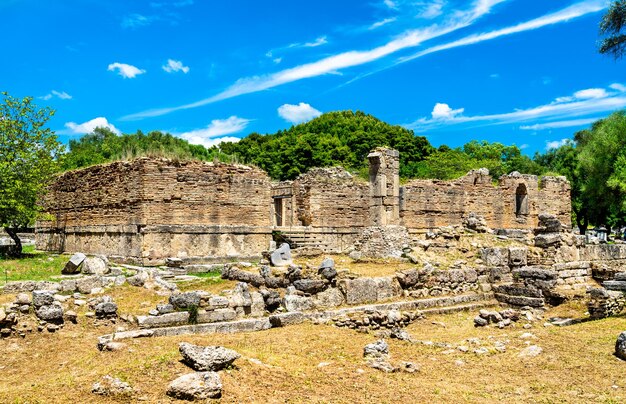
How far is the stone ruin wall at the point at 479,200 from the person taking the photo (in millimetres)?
26094

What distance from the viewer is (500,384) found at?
8.26 meters

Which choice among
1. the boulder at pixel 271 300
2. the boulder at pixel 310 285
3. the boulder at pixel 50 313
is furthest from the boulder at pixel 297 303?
the boulder at pixel 50 313

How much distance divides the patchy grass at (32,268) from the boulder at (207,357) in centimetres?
775

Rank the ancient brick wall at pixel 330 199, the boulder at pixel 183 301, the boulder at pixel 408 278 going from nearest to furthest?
the boulder at pixel 183 301
the boulder at pixel 408 278
the ancient brick wall at pixel 330 199

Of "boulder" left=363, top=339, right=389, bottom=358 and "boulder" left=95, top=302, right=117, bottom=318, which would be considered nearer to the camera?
"boulder" left=363, top=339, right=389, bottom=358

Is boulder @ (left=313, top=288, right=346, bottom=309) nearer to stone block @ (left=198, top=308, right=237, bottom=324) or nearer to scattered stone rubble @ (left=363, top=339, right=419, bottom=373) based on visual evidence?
stone block @ (left=198, top=308, right=237, bottom=324)

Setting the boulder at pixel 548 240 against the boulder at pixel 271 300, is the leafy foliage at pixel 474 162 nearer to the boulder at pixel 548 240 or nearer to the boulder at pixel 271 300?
the boulder at pixel 548 240

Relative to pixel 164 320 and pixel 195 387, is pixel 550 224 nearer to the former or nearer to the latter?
pixel 164 320

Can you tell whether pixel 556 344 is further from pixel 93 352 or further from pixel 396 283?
pixel 93 352

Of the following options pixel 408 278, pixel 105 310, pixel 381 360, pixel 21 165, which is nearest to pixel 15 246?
pixel 21 165

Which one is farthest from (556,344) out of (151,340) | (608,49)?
(608,49)

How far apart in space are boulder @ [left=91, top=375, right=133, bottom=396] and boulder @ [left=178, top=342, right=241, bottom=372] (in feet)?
2.96

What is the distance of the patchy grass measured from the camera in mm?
14266

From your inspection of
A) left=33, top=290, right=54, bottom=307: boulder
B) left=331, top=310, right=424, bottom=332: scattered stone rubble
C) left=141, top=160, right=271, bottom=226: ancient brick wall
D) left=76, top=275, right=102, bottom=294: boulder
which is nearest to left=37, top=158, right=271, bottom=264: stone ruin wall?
left=141, top=160, right=271, bottom=226: ancient brick wall
